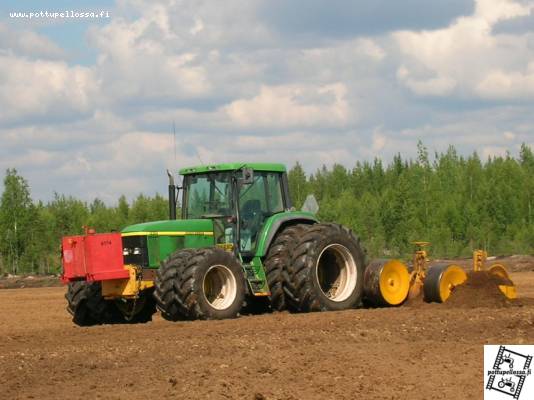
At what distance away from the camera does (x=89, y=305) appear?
16.4m

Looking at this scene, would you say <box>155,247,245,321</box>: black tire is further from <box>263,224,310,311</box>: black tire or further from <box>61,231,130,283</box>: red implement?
<box>61,231,130,283</box>: red implement

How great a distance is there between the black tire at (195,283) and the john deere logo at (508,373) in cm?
540

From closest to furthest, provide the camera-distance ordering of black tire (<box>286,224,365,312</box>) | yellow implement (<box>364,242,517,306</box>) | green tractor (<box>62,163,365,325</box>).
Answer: green tractor (<box>62,163,365,325</box>) → black tire (<box>286,224,365,312</box>) → yellow implement (<box>364,242,517,306</box>)

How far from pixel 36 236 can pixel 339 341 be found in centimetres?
4688

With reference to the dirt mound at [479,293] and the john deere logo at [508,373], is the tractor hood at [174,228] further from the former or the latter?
the john deere logo at [508,373]

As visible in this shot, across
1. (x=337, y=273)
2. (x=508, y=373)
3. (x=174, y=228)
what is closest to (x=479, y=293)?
(x=337, y=273)

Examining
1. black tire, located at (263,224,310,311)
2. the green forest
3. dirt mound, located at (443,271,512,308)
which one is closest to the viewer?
black tire, located at (263,224,310,311)

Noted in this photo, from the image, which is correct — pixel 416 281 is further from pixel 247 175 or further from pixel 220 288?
pixel 220 288

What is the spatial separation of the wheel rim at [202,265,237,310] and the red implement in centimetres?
129

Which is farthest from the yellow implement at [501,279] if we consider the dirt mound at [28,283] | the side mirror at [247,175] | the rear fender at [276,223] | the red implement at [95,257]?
the dirt mound at [28,283]

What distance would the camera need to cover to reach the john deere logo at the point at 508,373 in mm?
8898

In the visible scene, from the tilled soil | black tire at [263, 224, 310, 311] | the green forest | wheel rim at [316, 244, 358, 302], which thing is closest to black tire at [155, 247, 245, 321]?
the tilled soil

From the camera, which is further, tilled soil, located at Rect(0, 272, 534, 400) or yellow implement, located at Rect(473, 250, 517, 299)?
yellow implement, located at Rect(473, 250, 517, 299)

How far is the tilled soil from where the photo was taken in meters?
9.38
